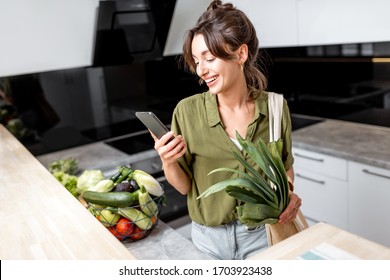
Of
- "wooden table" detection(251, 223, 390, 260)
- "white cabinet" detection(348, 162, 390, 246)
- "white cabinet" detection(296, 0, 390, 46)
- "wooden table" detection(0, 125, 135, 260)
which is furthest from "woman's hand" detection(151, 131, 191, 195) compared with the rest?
"white cabinet" detection(296, 0, 390, 46)

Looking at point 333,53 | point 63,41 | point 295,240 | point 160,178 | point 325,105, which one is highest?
point 63,41

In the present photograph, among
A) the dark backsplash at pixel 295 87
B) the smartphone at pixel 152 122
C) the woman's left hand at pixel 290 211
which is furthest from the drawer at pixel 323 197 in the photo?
the smartphone at pixel 152 122

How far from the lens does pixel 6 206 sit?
0.95m

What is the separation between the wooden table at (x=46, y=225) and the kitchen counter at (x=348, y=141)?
1464mm

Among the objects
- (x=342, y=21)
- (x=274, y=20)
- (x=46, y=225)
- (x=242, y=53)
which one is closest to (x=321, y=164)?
(x=342, y=21)

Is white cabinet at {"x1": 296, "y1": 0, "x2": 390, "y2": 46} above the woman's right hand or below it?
above

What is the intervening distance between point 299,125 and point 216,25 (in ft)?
5.55

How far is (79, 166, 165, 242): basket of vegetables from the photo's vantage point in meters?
1.14

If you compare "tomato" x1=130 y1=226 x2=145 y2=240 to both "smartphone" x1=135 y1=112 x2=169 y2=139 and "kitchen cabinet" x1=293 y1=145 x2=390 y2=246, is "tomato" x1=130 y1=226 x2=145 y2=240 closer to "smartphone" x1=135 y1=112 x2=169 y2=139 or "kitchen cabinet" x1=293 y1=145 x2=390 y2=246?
"smartphone" x1=135 y1=112 x2=169 y2=139

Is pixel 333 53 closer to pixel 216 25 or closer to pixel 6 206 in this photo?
pixel 216 25

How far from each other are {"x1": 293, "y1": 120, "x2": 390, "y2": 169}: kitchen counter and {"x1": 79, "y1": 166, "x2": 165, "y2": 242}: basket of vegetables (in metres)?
1.16

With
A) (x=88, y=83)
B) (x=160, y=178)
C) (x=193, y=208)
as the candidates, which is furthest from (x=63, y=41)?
(x=193, y=208)

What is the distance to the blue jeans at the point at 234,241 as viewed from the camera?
1.17 metres

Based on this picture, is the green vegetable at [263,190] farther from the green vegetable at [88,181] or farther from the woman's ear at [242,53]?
the green vegetable at [88,181]
